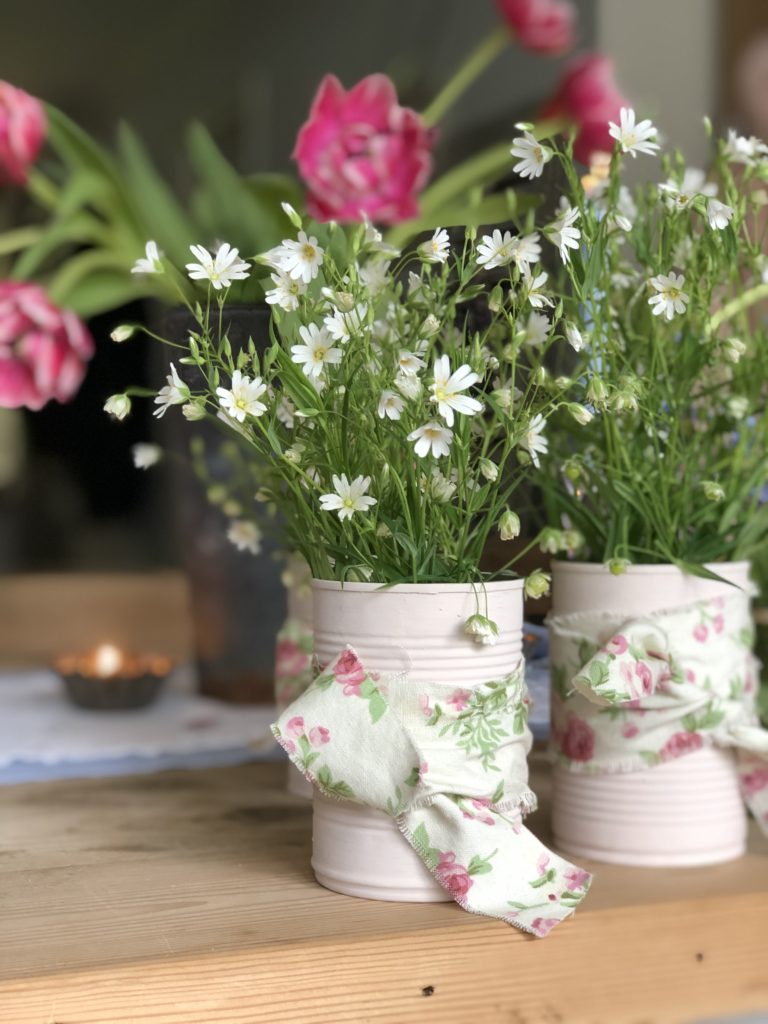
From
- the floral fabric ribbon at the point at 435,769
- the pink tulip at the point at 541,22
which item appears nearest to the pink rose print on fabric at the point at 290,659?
the floral fabric ribbon at the point at 435,769

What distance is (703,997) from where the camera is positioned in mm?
602

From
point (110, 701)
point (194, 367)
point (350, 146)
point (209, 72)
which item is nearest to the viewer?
point (194, 367)

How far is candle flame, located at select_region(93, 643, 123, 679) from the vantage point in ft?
3.60

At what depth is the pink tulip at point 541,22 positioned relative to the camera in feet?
5.26

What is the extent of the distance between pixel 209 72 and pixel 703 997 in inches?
59.0

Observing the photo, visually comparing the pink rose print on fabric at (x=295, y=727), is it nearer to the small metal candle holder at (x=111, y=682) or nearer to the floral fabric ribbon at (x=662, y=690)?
the floral fabric ribbon at (x=662, y=690)


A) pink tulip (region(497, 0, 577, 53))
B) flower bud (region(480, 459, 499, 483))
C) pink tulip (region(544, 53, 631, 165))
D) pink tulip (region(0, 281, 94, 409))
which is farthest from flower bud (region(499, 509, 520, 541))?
pink tulip (region(497, 0, 577, 53))

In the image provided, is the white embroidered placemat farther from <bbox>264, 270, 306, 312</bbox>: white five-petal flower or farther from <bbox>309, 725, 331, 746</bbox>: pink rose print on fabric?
<bbox>264, 270, 306, 312</bbox>: white five-petal flower

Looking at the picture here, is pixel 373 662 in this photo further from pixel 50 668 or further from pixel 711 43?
pixel 711 43

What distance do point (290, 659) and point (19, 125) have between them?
46cm

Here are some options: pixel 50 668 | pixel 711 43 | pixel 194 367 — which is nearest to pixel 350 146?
pixel 194 367

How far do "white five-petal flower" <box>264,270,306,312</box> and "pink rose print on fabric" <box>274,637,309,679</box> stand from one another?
33 cm

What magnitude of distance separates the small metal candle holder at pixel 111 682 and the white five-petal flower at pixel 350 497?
61 centimetres

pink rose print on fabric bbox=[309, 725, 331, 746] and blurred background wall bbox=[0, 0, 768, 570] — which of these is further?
blurred background wall bbox=[0, 0, 768, 570]
